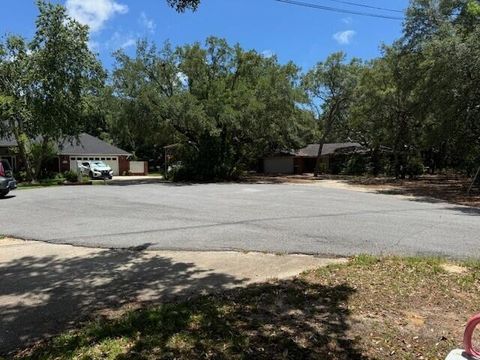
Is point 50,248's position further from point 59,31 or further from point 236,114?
point 236,114

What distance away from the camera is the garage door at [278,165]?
2320 inches

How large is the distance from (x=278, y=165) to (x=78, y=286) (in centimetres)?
5372

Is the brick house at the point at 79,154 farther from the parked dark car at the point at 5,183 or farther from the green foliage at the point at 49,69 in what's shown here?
the parked dark car at the point at 5,183

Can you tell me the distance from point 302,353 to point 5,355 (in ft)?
8.28

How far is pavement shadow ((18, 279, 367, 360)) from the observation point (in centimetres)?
396

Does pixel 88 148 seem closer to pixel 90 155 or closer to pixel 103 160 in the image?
pixel 90 155

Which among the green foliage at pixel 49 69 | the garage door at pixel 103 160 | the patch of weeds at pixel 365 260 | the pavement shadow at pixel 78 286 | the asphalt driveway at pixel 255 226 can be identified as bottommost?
the pavement shadow at pixel 78 286

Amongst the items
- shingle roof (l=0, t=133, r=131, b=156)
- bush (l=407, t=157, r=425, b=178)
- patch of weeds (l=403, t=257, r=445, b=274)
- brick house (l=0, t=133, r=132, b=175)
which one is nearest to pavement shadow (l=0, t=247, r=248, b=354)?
patch of weeds (l=403, t=257, r=445, b=274)

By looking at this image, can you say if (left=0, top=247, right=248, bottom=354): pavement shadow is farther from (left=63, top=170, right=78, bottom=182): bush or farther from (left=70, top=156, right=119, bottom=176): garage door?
(left=70, top=156, right=119, bottom=176): garage door

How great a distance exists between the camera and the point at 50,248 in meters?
9.13

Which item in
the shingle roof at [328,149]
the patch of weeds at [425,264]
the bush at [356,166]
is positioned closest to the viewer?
the patch of weeds at [425,264]

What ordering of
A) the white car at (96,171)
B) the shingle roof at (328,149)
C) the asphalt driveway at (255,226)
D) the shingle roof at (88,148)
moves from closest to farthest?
the asphalt driveway at (255,226) → the white car at (96,171) → the shingle roof at (88,148) → the shingle roof at (328,149)

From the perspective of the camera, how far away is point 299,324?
454 centimetres

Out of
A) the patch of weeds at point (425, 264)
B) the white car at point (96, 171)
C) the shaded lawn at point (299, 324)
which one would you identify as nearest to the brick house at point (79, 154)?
the white car at point (96, 171)
